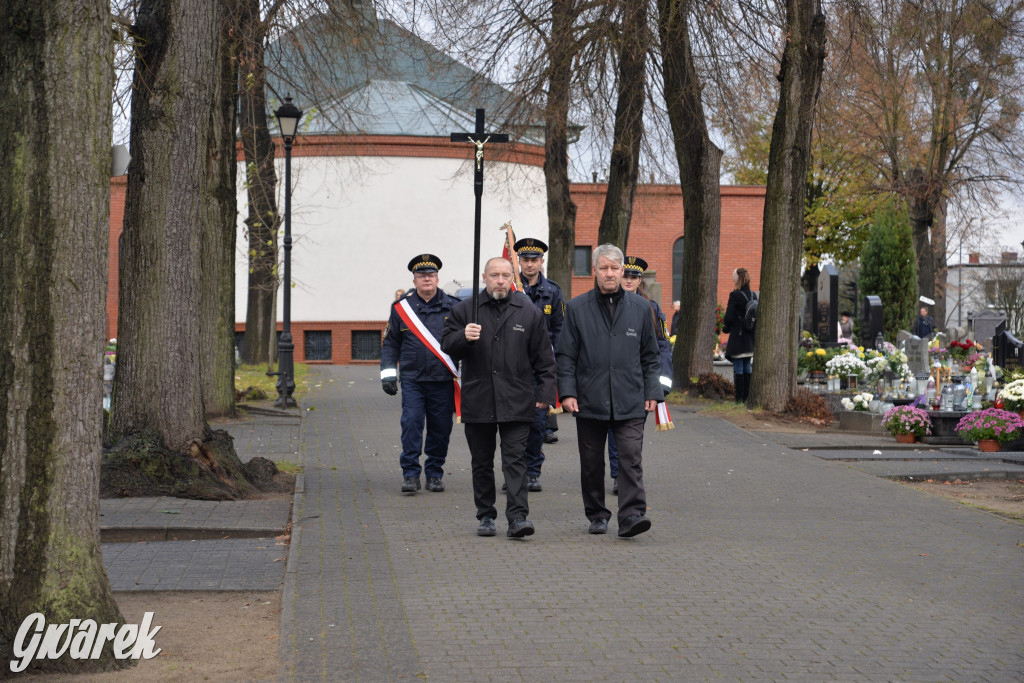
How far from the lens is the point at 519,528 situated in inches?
313

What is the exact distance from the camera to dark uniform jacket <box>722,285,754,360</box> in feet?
58.4

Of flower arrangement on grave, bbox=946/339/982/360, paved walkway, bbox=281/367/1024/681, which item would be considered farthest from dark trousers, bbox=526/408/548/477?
flower arrangement on grave, bbox=946/339/982/360

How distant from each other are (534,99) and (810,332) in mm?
15145

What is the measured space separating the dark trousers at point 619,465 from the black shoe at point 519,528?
1.61 feet

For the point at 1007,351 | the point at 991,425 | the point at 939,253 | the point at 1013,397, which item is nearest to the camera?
the point at 991,425

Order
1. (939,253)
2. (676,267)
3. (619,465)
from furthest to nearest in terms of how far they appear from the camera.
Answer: (676,267) → (939,253) → (619,465)

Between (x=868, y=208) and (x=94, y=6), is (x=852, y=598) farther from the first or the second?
(x=868, y=208)

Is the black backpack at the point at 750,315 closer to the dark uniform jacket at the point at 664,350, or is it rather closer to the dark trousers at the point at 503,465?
the dark uniform jacket at the point at 664,350

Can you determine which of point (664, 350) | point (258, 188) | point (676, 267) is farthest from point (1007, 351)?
point (676, 267)

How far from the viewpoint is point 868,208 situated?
4416 centimetres

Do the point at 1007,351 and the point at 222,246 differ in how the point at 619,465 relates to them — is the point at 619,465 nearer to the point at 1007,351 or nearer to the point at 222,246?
the point at 222,246

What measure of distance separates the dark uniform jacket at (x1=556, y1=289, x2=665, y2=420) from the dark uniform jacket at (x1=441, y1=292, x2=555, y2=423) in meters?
0.18

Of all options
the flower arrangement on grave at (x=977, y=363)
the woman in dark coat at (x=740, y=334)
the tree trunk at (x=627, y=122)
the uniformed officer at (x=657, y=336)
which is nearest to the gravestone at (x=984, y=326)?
the flower arrangement on grave at (x=977, y=363)

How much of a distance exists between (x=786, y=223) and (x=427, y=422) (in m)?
8.03
